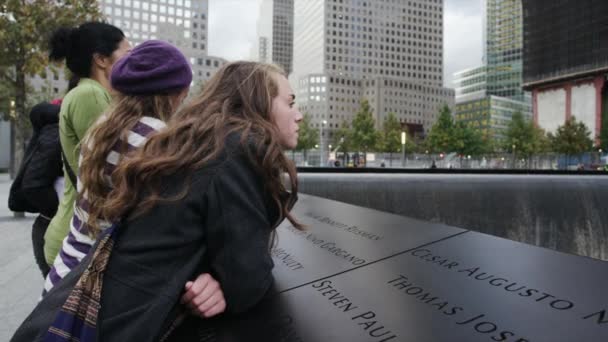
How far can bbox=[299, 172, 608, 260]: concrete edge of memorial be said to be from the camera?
4.22 meters

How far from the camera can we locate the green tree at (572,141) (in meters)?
58.7

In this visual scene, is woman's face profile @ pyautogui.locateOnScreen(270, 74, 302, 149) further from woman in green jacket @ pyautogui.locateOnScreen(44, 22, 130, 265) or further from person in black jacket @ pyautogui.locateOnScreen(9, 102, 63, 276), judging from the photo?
person in black jacket @ pyautogui.locateOnScreen(9, 102, 63, 276)

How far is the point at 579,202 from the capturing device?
15.8ft

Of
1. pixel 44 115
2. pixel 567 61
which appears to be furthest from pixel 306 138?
pixel 44 115

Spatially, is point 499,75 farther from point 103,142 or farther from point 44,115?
point 103,142

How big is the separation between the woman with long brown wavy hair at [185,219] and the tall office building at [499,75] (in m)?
132

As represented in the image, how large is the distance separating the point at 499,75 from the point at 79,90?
479 ft

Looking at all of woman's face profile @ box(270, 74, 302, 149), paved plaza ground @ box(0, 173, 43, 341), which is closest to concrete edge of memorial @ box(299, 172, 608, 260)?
woman's face profile @ box(270, 74, 302, 149)

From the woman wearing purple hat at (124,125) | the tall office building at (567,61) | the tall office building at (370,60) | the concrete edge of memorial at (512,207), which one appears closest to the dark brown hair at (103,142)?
the woman wearing purple hat at (124,125)

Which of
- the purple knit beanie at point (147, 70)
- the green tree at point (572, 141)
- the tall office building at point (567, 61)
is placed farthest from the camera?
the tall office building at point (567, 61)

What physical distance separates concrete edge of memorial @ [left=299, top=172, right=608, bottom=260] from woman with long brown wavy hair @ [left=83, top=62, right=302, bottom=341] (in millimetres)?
3740

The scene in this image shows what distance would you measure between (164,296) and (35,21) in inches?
544

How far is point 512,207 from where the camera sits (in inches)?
194

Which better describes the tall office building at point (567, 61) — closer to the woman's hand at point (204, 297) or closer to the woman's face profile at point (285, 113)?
the woman's face profile at point (285, 113)
